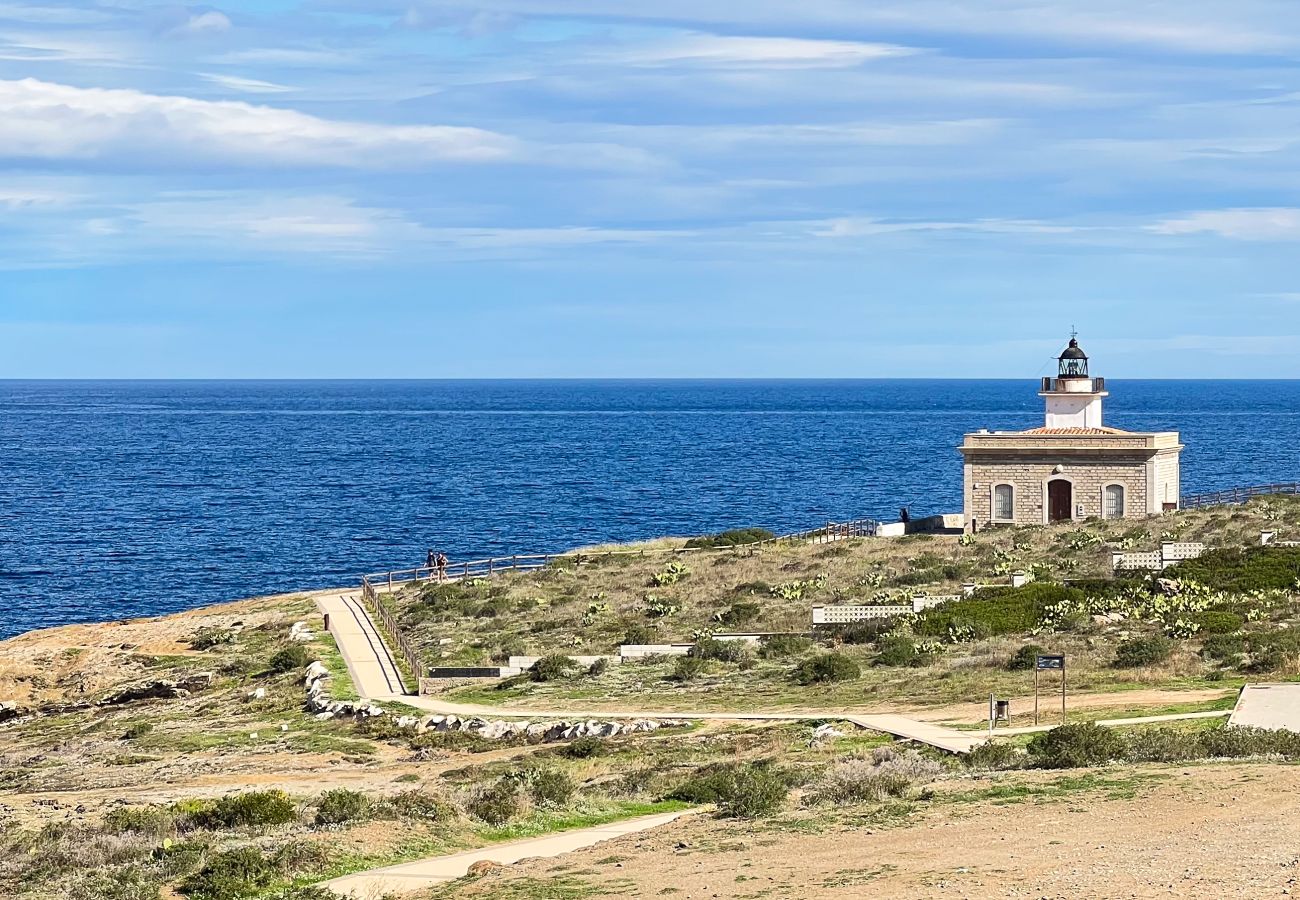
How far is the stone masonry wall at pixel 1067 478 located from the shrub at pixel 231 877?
1740 inches

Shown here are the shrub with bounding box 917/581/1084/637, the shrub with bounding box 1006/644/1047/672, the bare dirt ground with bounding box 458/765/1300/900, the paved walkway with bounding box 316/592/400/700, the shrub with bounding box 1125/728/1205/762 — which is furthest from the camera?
the shrub with bounding box 917/581/1084/637

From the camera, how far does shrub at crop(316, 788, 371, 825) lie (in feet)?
67.3

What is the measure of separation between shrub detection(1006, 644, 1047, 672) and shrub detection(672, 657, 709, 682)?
Result: 648 cm

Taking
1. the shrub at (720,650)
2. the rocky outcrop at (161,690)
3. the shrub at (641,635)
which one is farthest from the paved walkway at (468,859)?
the rocky outcrop at (161,690)

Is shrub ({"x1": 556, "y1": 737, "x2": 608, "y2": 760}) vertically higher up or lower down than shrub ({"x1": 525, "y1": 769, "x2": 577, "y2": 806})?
lower down

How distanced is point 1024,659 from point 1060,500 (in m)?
27.5

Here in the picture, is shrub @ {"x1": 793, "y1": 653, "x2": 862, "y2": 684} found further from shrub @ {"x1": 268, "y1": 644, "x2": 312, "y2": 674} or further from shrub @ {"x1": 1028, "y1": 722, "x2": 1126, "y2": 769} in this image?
shrub @ {"x1": 268, "y1": 644, "x2": 312, "y2": 674}

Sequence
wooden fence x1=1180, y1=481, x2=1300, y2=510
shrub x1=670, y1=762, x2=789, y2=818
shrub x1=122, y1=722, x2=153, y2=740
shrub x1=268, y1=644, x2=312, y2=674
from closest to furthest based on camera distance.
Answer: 1. shrub x1=670, y1=762, x2=789, y2=818
2. shrub x1=122, y1=722, x2=153, y2=740
3. shrub x1=268, y1=644, x2=312, y2=674
4. wooden fence x1=1180, y1=481, x2=1300, y2=510

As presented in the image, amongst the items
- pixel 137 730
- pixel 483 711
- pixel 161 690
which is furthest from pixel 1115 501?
pixel 137 730

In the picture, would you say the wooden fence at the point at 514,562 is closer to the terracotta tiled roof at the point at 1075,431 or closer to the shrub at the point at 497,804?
the terracotta tiled roof at the point at 1075,431

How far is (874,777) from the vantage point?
2016 centimetres

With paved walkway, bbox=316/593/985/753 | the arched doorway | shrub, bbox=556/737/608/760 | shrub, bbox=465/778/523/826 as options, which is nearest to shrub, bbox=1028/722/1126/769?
paved walkway, bbox=316/593/985/753

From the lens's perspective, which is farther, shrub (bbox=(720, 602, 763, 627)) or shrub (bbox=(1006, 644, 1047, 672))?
shrub (bbox=(720, 602, 763, 627))

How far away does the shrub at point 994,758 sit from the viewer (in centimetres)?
2166
